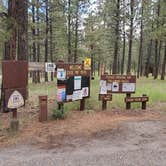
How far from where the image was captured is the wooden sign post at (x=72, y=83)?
26.2ft

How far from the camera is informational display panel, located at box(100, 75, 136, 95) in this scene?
30.3 ft

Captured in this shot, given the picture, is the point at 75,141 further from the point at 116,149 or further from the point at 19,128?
the point at 19,128

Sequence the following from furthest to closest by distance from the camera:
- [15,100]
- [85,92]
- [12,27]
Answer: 1. [85,92]
2. [12,27]
3. [15,100]

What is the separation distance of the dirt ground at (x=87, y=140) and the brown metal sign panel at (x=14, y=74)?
95cm

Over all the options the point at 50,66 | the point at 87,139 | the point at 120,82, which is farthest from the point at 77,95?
the point at 87,139

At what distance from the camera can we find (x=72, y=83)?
8312mm

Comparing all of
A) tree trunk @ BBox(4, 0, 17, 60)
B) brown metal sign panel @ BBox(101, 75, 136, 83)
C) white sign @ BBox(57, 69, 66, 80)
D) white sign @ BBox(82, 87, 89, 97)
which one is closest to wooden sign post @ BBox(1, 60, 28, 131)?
white sign @ BBox(57, 69, 66, 80)

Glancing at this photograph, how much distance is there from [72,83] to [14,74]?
1722 millimetres

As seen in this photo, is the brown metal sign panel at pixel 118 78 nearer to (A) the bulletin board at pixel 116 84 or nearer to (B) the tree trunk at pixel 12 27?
(A) the bulletin board at pixel 116 84

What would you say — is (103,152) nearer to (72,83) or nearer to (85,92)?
(72,83)

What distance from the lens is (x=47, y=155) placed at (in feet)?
16.9

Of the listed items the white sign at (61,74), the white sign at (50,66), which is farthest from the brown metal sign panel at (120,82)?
the white sign at (50,66)

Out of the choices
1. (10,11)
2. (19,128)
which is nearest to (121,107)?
(19,128)

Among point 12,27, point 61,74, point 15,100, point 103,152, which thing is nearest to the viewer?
point 103,152
